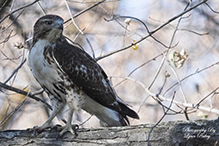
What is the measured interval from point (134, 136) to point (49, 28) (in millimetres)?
1510

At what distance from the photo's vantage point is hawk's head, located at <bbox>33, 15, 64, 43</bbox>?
3.76m

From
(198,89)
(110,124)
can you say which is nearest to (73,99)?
(110,124)

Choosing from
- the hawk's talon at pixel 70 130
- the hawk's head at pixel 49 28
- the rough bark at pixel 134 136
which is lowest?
the rough bark at pixel 134 136

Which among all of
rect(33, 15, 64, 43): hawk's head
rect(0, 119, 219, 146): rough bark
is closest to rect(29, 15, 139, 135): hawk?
rect(33, 15, 64, 43): hawk's head

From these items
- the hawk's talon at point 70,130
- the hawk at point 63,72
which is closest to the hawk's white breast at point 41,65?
the hawk at point 63,72

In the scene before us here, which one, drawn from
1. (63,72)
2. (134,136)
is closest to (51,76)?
(63,72)

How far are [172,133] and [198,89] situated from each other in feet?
14.4

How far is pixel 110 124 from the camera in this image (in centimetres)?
439

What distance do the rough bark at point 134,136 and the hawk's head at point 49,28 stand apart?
42.0 inches

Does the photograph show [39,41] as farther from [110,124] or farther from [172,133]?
[172,133]

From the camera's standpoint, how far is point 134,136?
3074 millimetres

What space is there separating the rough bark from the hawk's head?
42.0 inches

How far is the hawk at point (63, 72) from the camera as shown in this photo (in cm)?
374

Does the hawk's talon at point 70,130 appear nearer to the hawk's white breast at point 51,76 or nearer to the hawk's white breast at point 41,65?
the hawk's white breast at point 51,76
